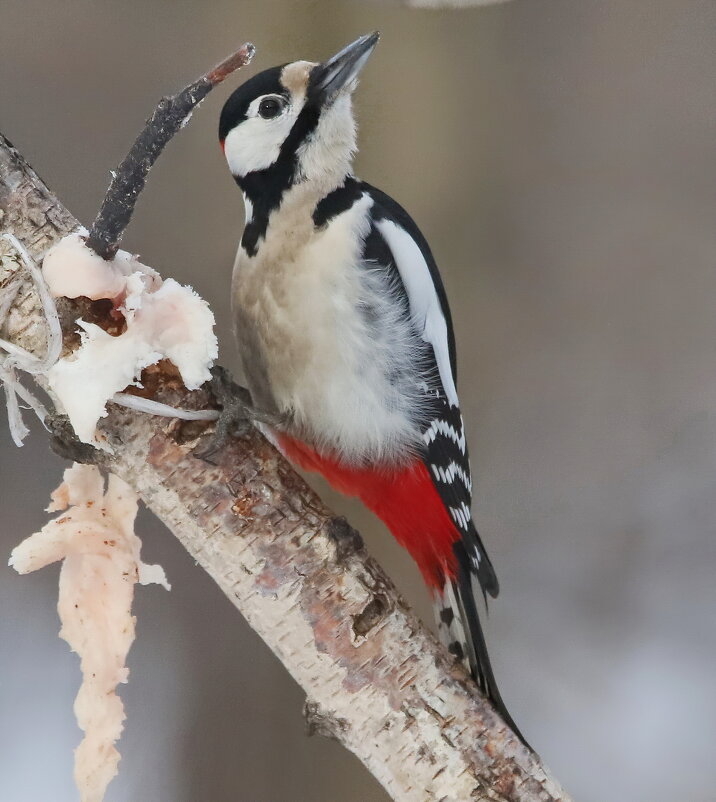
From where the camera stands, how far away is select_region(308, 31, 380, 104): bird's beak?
0.77 metres

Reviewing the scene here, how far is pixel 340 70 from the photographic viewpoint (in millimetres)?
781

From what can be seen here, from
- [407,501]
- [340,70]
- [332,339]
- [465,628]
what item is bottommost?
[465,628]

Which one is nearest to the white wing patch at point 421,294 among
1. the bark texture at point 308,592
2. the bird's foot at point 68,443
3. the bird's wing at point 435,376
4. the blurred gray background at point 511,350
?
the bird's wing at point 435,376

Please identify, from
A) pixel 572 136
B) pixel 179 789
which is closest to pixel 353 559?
pixel 179 789

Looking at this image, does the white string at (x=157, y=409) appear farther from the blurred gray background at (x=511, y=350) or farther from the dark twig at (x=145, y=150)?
the blurred gray background at (x=511, y=350)

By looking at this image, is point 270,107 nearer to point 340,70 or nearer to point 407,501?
point 340,70

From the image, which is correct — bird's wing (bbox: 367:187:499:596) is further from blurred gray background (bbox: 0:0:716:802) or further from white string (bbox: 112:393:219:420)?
blurred gray background (bbox: 0:0:716:802)

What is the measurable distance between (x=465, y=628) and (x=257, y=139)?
1.67 feet

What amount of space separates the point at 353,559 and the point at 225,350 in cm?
74

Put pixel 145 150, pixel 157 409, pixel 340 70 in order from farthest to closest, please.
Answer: pixel 340 70, pixel 157 409, pixel 145 150

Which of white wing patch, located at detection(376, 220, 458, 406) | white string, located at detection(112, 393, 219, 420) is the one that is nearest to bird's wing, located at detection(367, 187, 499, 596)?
white wing patch, located at detection(376, 220, 458, 406)

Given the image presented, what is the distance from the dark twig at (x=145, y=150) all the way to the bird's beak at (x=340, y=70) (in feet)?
0.94

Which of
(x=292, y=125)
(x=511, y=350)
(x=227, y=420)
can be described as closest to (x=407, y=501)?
(x=227, y=420)

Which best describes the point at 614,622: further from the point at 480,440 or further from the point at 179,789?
the point at 179,789
